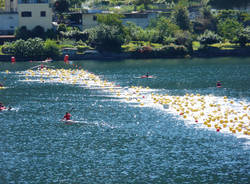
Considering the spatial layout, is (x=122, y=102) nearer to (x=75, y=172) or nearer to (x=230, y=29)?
(x=75, y=172)

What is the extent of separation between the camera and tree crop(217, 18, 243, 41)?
538ft

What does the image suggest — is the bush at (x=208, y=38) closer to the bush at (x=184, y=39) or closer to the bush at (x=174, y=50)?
the bush at (x=184, y=39)

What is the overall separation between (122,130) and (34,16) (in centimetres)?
10229

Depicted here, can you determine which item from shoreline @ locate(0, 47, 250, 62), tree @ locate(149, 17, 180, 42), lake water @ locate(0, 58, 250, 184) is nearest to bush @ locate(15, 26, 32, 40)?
shoreline @ locate(0, 47, 250, 62)

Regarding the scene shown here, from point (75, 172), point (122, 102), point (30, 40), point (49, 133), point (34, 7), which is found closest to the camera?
point (75, 172)

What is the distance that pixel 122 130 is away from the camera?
213ft

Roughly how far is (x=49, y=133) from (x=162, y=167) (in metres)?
17.5

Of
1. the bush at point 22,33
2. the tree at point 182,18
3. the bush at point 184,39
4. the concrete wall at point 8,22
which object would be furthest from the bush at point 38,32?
the tree at point 182,18

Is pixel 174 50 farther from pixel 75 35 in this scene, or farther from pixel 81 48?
pixel 75 35

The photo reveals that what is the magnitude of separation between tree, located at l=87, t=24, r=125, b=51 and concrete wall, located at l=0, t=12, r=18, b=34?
2345 centimetres

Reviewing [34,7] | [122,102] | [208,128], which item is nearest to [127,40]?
[34,7]

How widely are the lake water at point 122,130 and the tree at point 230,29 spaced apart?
5451 centimetres

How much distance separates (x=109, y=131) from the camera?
211 feet

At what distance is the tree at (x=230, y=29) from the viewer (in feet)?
538
